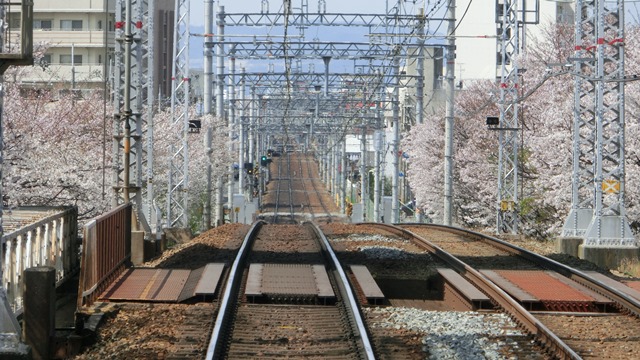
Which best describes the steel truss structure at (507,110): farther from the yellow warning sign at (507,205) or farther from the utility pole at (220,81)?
the utility pole at (220,81)

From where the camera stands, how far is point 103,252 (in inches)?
499

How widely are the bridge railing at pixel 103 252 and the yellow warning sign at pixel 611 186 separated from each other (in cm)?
844

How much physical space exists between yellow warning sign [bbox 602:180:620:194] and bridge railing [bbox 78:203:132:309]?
8.44 meters

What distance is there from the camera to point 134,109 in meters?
17.8

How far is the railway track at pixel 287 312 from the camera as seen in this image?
31.1ft

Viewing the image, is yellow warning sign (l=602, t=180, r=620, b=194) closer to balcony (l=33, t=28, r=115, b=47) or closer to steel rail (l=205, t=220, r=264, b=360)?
steel rail (l=205, t=220, r=264, b=360)

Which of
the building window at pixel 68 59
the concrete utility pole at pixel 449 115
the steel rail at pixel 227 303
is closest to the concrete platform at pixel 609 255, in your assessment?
the steel rail at pixel 227 303

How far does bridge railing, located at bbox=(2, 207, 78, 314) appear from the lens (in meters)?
10.7

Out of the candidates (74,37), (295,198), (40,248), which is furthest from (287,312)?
(295,198)

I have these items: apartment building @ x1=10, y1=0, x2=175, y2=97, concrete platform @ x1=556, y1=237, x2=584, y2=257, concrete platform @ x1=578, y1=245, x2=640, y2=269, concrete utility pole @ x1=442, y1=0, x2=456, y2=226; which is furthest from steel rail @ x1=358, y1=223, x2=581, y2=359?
apartment building @ x1=10, y1=0, x2=175, y2=97

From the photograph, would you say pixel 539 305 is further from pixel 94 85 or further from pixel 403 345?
pixel 94 85

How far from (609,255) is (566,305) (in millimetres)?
6526

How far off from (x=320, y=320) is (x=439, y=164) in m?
36.7

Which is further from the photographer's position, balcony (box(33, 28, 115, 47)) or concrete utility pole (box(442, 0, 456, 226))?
balcony (box(33, 28, 115, 47))
